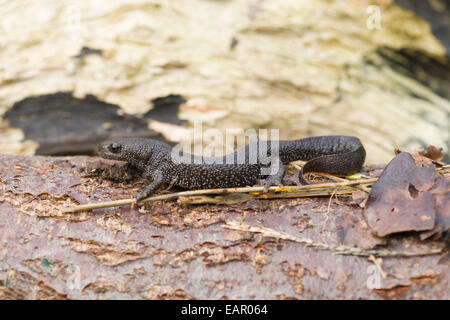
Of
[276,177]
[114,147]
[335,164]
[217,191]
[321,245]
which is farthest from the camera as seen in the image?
[114,147]

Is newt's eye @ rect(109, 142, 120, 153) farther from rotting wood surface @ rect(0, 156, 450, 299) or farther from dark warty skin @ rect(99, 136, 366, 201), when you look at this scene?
rotting wood surface @ rect(0, 156, 450, 299)

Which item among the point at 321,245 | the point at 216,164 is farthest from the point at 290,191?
the point at 216,164

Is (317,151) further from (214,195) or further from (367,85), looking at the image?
(367,85)

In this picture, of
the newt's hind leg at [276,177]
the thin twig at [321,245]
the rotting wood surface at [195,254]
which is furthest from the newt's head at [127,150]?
the thin twig at [321,245]

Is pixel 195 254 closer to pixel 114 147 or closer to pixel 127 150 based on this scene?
pixel 127 150

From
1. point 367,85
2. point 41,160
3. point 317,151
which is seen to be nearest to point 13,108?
point 41,160

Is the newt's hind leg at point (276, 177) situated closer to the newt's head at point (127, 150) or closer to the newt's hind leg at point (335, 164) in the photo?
the newt's hind leg at point (335, 164)

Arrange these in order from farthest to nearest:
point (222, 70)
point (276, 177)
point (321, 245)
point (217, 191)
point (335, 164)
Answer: point (222, 70) < point (335, 164) < point (276, 177) < point (217, 191) < point (321, 245)
